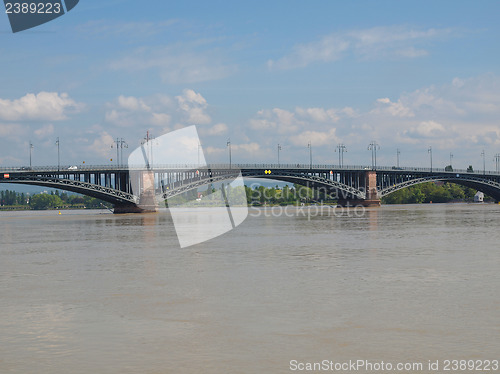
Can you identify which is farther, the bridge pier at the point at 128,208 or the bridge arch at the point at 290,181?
the bridge arch at the point at 290,181

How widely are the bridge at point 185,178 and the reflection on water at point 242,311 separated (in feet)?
251

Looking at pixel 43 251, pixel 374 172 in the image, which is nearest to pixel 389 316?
pixel 43 251

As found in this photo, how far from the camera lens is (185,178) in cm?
12181

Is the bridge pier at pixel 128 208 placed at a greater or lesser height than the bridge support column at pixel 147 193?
lesser

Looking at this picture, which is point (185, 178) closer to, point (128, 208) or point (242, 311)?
point (128, 208)

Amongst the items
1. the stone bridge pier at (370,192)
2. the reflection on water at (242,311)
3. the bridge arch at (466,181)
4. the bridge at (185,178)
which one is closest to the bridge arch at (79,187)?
the bridge at (185,178)

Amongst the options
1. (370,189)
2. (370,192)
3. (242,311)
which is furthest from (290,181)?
(242,311)

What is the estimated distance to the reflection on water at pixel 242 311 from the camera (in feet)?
42.6

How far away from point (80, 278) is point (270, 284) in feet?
27.4

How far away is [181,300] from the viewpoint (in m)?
19.7

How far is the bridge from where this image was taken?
4203 inches

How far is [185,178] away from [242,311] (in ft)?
345

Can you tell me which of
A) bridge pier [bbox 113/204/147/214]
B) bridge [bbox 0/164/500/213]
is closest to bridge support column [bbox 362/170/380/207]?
bridge [bbox 0/164/500/213]

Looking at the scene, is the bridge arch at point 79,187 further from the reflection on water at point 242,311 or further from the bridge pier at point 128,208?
the reflection on water at point 242,311
